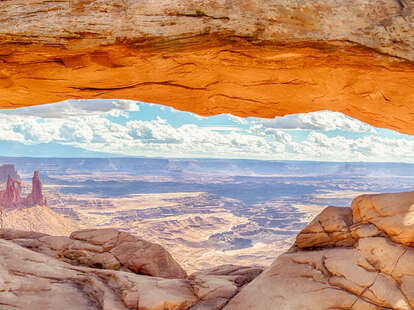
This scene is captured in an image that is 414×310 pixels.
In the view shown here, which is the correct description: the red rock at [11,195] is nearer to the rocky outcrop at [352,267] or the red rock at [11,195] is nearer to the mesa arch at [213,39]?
the mesa arch at [213,39]

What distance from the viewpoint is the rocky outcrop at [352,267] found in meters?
5.33

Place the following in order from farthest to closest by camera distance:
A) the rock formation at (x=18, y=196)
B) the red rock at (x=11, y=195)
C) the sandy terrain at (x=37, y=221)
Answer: the rock formation at (x=18, y=196), the red rock at (x=11, y=195), the sandy terrain at (x=37, y=221)

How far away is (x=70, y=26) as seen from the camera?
5.10 m

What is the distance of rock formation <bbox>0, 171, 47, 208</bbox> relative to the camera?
65.4m

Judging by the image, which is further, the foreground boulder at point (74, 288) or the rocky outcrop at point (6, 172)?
the rocky outcrop at point (6, 172)

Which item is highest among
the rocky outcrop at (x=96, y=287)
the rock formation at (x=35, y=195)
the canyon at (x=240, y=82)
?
the canyon at (x=240, y=82)

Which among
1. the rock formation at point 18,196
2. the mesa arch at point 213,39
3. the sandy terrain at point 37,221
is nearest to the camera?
the mesa arch at point 213,39

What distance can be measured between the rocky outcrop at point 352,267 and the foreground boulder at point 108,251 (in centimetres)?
391

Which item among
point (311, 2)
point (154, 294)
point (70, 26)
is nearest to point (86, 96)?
point (70, 26)

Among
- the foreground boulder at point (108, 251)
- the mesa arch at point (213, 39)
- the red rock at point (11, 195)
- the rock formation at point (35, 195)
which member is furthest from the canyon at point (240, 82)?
the rock formation at point (35, 195)

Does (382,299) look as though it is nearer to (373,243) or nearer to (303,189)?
(373,243)

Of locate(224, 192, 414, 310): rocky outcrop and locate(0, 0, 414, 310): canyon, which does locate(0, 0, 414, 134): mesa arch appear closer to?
locate(0, 0, 414, 310): canyon

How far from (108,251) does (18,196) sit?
71060 millimetres

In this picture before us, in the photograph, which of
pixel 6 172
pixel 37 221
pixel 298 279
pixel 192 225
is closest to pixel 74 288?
pixel 298 279
